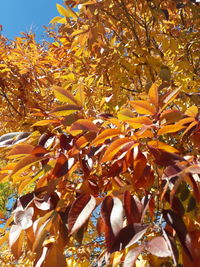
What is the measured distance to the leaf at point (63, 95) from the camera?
683 millimetres

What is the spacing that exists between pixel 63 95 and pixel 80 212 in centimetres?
29

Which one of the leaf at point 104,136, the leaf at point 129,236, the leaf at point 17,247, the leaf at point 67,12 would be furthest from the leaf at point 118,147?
the leaf at point 67,12

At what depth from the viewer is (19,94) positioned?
218 cm

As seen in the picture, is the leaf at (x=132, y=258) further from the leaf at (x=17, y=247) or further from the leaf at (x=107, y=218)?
the leaf at (x=17, y=247)

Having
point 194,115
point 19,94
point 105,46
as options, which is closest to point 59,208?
point 194,115

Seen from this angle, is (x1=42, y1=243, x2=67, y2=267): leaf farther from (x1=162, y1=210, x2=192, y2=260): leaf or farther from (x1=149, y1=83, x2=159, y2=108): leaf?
(x1=149, y1=83, x2=159, y2=108): leaf

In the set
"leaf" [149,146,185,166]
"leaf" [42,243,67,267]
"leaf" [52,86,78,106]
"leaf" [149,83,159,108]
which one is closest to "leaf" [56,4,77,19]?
"leaf" [52,86,78,106]

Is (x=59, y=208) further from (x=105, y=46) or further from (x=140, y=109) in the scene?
(x=105, y=46)

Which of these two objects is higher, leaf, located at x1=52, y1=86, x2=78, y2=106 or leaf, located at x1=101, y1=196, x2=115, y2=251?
leaf, located at x1=52, y1=86, x2=78, y2=106

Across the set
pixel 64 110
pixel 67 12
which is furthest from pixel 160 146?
pixel 67 12

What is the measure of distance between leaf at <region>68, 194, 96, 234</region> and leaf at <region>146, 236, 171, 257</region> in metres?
0.12

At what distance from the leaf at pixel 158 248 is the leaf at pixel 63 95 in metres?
0.38

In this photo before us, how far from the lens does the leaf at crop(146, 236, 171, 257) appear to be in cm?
44

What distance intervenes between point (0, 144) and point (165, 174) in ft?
1.61
